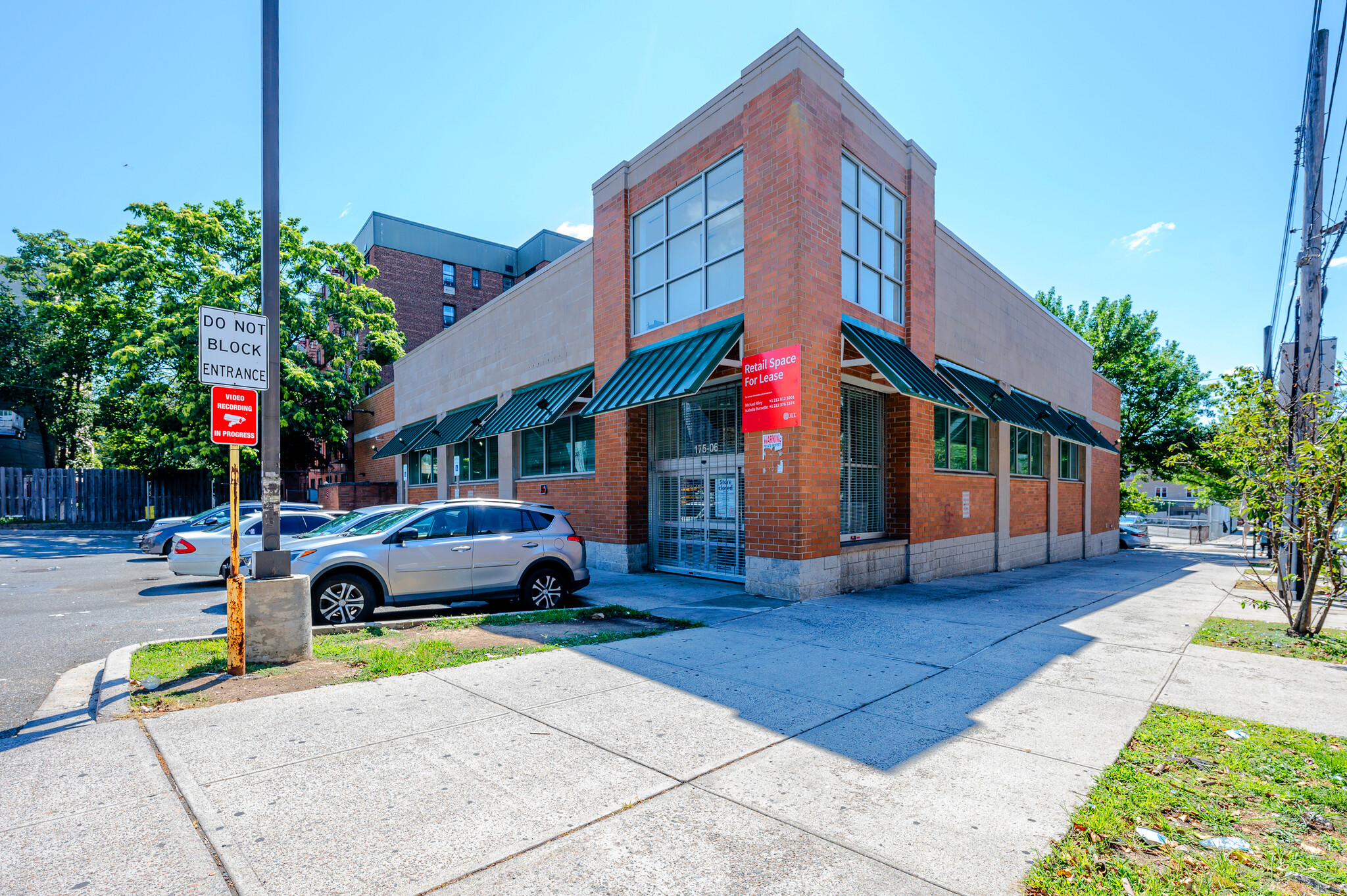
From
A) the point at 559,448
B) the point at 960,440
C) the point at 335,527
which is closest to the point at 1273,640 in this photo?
the point at 960,440

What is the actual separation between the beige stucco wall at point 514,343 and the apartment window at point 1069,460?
1559 cm

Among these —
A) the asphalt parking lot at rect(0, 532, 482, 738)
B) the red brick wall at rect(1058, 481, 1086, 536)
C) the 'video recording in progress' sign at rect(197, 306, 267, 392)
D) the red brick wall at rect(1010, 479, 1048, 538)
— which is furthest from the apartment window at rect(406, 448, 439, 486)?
the red brick wall at rect(1058, 481, 1086, 536)

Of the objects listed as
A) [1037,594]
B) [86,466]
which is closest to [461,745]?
[1037,594]

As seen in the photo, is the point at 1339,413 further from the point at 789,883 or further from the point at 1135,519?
the point at 1135,519

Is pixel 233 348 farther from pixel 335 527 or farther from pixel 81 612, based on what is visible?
pixel 81 612

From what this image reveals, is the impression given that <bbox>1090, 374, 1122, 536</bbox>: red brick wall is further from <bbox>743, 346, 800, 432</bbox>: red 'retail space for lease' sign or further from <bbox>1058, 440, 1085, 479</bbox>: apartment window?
<bbox>743, 346, 800, 432</bbox>: red 'retail space for lease' sign

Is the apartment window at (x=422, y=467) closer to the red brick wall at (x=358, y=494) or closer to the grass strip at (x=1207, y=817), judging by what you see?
the red brick wall at (x=358, y=494)

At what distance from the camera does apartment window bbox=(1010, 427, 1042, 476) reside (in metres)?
17.9

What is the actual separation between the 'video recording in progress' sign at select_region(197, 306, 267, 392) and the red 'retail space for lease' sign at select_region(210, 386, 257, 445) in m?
0.11

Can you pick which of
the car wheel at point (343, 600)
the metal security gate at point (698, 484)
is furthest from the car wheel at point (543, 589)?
the metal security gate at point (698, 484)

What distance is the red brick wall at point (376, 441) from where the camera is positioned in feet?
90.2

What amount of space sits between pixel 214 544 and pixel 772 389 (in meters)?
11.2

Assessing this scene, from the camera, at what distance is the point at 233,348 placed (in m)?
6.08

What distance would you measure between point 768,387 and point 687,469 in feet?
10.2
